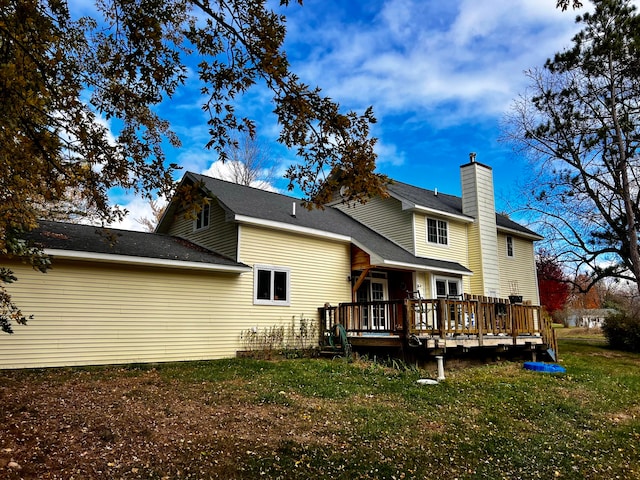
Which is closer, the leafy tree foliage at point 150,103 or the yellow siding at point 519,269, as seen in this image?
the leafy tree foliage at point 150,103

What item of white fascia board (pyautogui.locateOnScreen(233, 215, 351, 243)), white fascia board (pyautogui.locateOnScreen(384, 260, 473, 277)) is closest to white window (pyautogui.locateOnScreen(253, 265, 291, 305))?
white fascia board (pyautogui.locateOnScreen(233, 215, 351, 243))

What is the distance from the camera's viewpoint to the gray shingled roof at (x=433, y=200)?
1730 cm

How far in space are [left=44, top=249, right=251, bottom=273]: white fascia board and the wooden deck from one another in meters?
3.21

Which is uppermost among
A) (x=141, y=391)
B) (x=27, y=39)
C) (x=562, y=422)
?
(x=27, y=39)

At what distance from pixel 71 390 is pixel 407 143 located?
51.9ft

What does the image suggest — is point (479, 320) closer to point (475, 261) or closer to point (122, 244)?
point (475, 261)

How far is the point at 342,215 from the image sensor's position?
18.9 metres

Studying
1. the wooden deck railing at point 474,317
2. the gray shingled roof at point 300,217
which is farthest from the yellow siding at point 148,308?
the wooden deck railing at point 474,317

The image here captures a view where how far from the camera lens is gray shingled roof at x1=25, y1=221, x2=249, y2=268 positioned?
33.0 feet

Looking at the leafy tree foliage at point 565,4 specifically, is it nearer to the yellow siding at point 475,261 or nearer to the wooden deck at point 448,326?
the wooden deck at point 448,326

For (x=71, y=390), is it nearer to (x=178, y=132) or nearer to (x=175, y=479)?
(x=175, y=479)

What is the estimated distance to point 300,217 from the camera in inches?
600

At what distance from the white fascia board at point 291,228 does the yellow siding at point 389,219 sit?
1.80 meters

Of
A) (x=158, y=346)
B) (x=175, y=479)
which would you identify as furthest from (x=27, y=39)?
(x=158, y=346)
